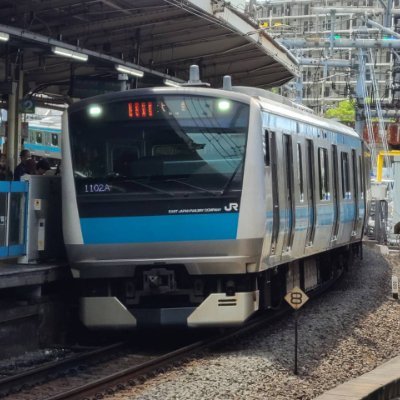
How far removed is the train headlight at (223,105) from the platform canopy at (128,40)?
3.57 m

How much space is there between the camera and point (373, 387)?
8.60 metres

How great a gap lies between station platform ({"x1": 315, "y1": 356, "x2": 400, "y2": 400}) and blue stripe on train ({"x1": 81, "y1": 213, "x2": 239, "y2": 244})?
2343 mm

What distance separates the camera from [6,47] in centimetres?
1642

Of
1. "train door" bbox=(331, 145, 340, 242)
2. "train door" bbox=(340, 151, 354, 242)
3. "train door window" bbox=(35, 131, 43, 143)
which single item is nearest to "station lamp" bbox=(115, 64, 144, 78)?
"train door" bbox=(331, 145, 340, 242)

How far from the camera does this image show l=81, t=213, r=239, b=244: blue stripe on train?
1079 centimetres

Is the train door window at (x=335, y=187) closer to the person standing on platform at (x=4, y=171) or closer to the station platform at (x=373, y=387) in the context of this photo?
the person standing on platform at (x=4, y=171)

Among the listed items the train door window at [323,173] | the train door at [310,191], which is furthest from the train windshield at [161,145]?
the train door window at [323,173]

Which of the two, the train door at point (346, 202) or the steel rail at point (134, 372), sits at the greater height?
the train door at point (346, 202)

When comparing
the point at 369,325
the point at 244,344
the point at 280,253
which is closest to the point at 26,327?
the point at 244,344

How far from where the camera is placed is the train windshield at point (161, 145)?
432 inches

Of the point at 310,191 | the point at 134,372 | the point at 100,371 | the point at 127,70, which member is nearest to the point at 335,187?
the point at 310,191

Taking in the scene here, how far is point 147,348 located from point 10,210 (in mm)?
2437

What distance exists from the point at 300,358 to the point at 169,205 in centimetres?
232

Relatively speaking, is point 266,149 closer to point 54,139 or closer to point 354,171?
point 354,171
